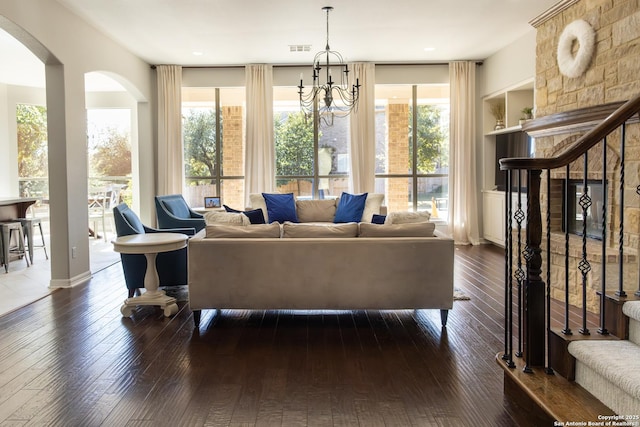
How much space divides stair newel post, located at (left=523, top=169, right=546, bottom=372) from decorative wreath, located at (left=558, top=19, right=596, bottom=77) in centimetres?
295

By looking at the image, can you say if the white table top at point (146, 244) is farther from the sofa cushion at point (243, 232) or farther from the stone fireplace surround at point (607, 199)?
the stone fireplace surround at point (607, 199)

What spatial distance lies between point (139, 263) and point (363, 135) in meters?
4.55

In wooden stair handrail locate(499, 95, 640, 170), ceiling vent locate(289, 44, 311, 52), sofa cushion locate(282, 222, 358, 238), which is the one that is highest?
ceiling vent locate(289, 44, 311, 52)

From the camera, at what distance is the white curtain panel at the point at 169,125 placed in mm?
8188

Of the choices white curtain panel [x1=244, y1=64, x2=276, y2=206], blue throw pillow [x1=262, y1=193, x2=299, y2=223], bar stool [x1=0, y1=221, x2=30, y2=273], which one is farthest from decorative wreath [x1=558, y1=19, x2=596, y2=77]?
bar stool [x1=0, y1=221, x2=30, y2=273]

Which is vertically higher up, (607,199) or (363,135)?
(363,135)

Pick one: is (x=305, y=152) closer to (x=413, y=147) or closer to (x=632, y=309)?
(x=413, y=147)

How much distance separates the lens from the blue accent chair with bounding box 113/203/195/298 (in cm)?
472

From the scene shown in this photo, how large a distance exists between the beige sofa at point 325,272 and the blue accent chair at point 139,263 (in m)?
1.13

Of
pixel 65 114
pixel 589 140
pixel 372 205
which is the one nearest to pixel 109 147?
pixel 65 114

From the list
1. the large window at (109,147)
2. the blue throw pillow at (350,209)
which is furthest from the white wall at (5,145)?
the blue throw pillow at (350,209)

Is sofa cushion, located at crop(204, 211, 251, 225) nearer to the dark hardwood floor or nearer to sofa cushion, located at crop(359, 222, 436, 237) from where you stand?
the dark hardwood floor

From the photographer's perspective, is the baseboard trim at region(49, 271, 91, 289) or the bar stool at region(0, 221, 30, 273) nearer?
the baseboard trim at region(49, 271, 91, 289)

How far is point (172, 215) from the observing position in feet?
22.0
